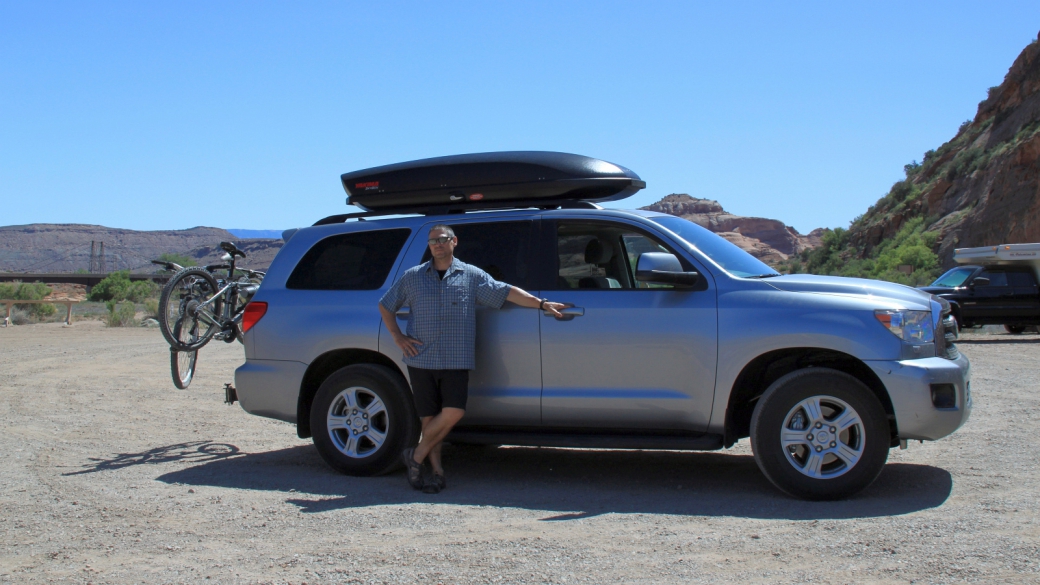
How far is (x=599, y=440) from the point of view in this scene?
6527mm

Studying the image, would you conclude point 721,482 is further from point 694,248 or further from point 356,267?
point 356,267

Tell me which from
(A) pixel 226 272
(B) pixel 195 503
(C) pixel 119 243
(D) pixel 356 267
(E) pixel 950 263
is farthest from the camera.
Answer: (C) pixel 119 243

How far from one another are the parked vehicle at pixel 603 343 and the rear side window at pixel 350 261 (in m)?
0.01

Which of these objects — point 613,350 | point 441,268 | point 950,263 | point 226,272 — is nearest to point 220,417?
point 226,272

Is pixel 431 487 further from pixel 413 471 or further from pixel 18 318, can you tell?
pixel 18 318

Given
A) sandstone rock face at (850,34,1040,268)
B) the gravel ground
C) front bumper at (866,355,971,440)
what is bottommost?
the gravel ground

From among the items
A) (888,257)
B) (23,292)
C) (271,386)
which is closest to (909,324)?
(271,386)

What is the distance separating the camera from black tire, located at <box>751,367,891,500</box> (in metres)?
5.98

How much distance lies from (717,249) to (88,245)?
176 m

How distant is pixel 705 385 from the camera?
636 centimetres

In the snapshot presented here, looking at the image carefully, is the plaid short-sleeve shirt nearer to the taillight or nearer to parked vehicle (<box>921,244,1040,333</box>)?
the taillight

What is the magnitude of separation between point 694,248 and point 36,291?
54601mm

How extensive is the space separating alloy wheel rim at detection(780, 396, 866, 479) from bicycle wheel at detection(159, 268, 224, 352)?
556 cm

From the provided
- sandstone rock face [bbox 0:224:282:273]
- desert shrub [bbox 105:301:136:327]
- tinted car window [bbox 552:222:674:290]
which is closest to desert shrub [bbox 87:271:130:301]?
desert shrub [bbox 105:301:136:327]
